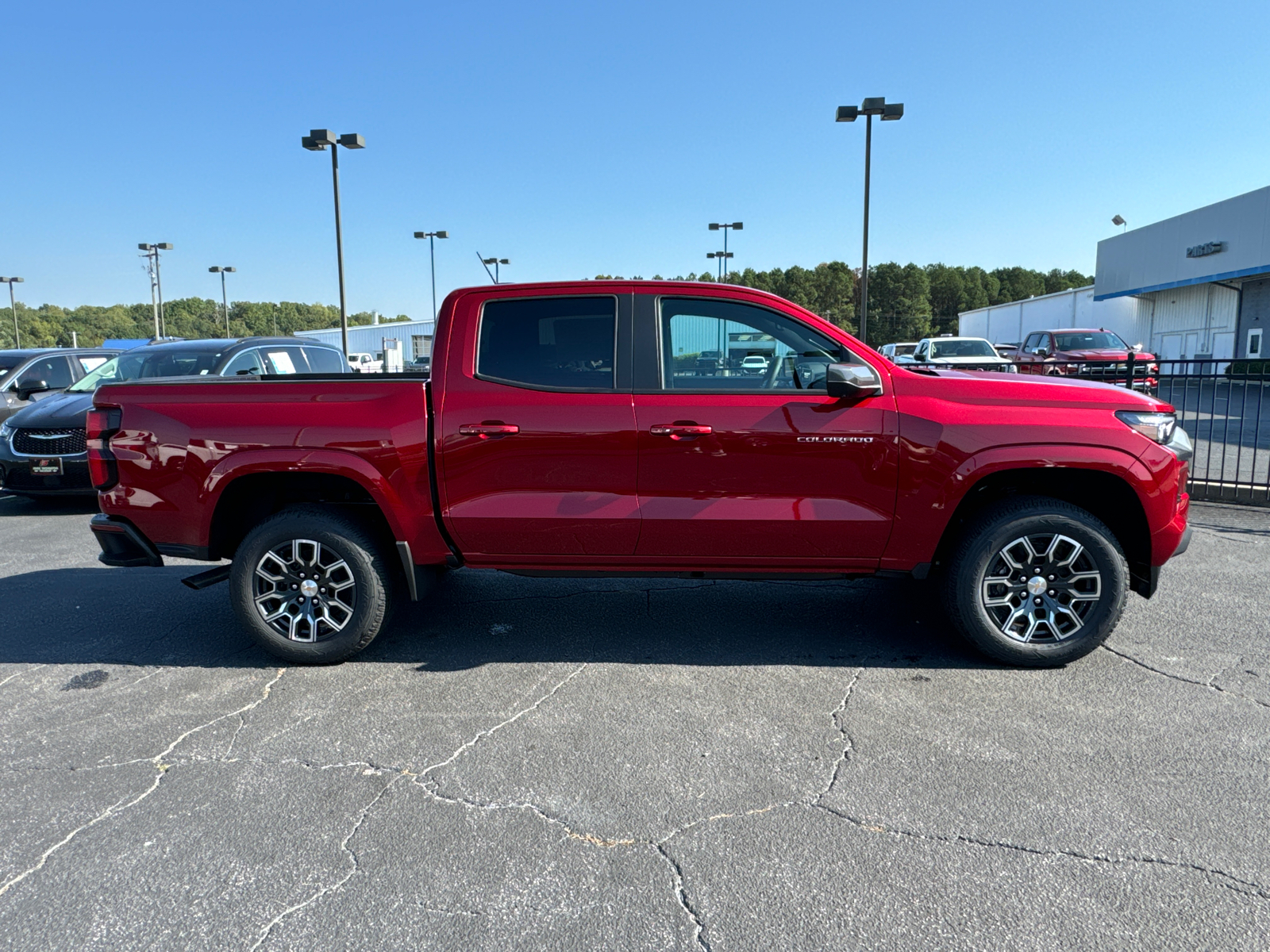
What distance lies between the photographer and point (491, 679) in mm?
4297

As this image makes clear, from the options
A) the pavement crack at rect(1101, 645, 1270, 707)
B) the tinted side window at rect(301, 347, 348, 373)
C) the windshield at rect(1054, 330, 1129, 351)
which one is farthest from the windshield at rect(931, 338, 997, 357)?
the pavement crack at rect(1101, 645, 1270, 707)

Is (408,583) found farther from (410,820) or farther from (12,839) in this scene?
(12,839)

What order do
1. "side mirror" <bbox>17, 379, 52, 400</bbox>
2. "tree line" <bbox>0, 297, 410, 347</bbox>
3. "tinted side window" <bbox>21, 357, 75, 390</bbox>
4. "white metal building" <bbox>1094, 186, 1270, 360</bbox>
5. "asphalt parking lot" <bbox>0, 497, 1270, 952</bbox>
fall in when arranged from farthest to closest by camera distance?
"tree line" <bbox>0, 297, 410, 347</bbox> → "white metal building" <bbox>1094, 186, 1270, 360</bbox> → "tinted side window" <bbox>21, 357, 75, 390</bbox> → "side mirror" <bbox>17, 379, 52, 400</bbox> → "asphalt parking lot" <bbox>0, 497, 1270, 952</bbox>

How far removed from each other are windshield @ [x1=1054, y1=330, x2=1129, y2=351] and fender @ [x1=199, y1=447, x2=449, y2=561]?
2068cm

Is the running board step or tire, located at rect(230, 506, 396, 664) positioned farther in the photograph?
the running board step

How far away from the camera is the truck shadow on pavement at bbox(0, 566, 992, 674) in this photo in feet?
15.2

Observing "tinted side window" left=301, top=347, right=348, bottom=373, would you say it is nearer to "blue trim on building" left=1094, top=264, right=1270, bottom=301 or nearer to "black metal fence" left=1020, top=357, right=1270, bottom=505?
"black metal fence" left=1020, top=357, right=1270, bottom=505

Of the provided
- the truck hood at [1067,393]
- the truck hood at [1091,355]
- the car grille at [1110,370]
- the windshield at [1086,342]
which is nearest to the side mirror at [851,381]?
the truck hood at [1067,393]

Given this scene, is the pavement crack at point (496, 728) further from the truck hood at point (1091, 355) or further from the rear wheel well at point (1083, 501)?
the truck hood at point (1091, 355)

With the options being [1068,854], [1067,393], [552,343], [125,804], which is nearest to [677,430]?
[552,343]

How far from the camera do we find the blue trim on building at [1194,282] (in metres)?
30.3

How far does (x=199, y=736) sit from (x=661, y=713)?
6.72ft

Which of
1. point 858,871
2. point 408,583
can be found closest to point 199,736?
point 408,583

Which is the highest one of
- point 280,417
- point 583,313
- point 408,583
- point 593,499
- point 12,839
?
point 583,313
